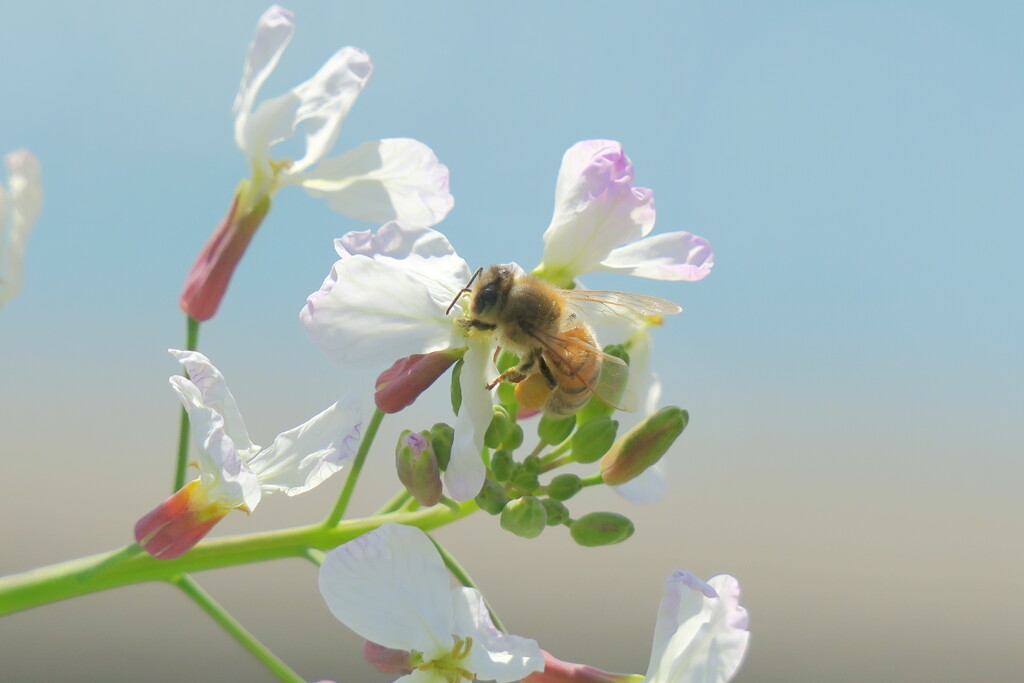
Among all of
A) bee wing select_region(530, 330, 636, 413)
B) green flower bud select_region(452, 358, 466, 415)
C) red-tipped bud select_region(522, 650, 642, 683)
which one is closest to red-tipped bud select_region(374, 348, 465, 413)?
green flower bud select_region(452, 358, 466, 415)

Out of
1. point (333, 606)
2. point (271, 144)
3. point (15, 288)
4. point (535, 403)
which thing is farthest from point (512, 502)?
point (15, 288)

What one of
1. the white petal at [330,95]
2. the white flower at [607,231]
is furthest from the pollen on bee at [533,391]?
the white petal at [330,95]

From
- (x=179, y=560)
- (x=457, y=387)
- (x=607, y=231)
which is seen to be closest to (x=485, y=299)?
(x=457, y=387)

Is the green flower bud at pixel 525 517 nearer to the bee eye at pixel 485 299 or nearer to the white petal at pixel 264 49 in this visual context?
the bee eye at pixel 485 299

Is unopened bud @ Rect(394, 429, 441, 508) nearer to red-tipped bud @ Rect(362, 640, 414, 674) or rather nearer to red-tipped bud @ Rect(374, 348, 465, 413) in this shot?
red-tipped bud @ Rect(374, 348, 465, 413)

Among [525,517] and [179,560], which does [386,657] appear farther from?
[179,560]
